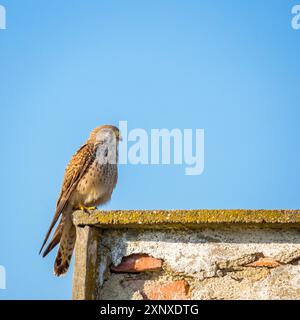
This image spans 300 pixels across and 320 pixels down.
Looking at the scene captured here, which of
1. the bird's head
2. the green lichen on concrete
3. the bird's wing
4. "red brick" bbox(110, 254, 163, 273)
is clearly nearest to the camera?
the green lichen on concrete

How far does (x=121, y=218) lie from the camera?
12.7 feet

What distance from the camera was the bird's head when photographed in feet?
22.6

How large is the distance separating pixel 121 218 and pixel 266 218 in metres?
0.74

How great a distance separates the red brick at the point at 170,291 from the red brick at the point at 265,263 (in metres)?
0.35

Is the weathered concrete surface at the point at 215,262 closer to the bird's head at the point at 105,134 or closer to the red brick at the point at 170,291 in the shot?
the red brick at the point at 170,291

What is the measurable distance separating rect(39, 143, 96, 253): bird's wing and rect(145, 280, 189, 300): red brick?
239cm

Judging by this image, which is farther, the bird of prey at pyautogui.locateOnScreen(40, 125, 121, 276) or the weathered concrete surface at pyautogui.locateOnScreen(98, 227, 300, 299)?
the bird of prey at pyautogui.locateOnScreen(40, 125, 121, 276)

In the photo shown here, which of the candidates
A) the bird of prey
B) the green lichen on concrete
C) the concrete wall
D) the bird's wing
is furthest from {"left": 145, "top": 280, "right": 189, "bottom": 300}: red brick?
the bird's wing

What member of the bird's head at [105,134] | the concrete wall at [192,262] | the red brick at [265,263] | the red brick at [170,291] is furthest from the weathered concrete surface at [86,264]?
the bird's head at [105,134]

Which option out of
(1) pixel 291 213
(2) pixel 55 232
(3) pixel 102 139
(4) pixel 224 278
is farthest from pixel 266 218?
(3) pixel 102 139

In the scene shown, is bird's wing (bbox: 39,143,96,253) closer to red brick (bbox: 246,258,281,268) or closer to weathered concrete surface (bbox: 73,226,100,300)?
weathered concrete surface (bbox: 73,226,100,300)

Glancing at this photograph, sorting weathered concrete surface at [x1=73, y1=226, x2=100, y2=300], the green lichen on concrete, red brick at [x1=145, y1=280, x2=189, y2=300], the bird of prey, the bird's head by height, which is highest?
the bird's head

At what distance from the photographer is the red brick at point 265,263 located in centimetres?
378

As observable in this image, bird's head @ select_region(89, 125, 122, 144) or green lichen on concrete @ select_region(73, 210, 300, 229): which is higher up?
bird's head @ select_region(89, 125, 122, 144)
